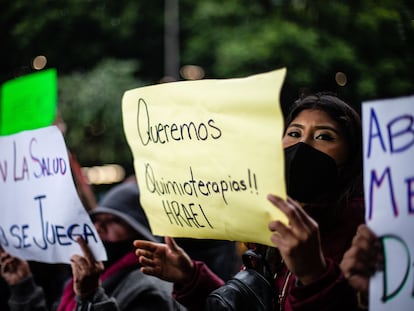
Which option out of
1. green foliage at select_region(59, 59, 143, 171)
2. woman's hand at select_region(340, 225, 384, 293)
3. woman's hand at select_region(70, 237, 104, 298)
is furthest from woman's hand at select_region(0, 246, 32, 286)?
green foliage at select_region(59, 59, 143, 171)

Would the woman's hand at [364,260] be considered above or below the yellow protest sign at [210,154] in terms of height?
below

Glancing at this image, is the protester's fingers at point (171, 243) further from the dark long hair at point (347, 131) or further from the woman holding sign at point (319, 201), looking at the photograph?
the dark long hair at point (347, 131)

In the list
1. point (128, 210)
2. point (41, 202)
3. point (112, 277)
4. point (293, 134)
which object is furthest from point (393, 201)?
point (128, 210)

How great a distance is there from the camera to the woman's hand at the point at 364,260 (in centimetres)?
139

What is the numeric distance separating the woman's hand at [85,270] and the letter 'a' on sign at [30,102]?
603 mm

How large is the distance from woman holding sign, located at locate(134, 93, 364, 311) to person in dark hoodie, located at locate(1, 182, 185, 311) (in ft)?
1.93

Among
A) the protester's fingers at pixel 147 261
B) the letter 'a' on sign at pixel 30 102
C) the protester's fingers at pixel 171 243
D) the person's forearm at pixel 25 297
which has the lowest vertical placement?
the person's forearm at pixel 25 297

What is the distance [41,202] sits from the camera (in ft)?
7.08

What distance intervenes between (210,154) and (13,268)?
4.06 ft

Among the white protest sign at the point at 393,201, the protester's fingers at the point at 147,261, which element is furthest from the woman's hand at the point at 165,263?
the white protest sign at the point at 393,201

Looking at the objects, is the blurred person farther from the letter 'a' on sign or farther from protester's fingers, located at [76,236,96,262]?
the letter 'a' on sign

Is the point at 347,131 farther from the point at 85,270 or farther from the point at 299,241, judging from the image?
the point at 85,270

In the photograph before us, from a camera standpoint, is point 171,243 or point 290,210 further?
point 171,243

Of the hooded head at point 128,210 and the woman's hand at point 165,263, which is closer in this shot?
the woman's hand at point 165,263
